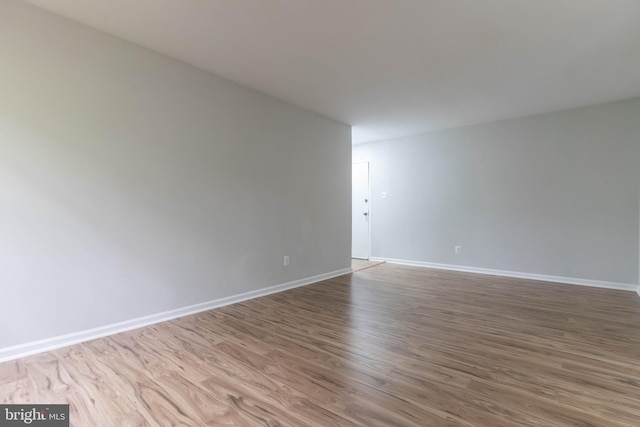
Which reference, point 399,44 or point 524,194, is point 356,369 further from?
point 524,194

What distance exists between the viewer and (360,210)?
251 inches

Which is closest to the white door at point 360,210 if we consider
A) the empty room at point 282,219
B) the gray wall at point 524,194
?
the gray wall at point 524,194

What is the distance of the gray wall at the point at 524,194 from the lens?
3.97 meters

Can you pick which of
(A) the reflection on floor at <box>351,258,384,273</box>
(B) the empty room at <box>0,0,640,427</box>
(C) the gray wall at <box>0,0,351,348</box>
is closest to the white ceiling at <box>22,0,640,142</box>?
(B) the empty room at <box>0,0,640,427</box>

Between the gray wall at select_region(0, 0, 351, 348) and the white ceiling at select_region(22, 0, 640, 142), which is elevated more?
the white ceiling at select_region(22, 0, 640, 142)

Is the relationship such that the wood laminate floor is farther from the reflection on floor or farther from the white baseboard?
the reflection on floor

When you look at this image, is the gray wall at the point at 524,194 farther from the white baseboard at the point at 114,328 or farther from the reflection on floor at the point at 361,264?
the white baseboard at the point at 114,328

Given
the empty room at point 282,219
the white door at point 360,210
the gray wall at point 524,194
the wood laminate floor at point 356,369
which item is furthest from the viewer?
the white door at point 360,210

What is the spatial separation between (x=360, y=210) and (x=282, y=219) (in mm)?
Result: 2738

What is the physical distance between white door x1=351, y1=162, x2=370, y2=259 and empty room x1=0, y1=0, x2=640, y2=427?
75.9 inches

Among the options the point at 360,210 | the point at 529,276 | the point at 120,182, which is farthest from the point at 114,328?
the point at 529,276

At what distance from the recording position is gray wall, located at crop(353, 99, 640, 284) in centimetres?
397

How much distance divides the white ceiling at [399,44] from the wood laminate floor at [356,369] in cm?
235

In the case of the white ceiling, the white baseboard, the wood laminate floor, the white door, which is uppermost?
the white ceiling
